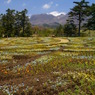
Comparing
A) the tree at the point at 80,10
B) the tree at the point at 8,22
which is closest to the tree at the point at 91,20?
the tree at the point at 80,10

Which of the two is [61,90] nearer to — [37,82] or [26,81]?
[37,82]

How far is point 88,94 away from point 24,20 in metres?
110

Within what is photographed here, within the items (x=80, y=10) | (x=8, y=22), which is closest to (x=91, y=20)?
(x=80, y=10)

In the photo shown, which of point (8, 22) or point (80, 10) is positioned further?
point (8, 22)

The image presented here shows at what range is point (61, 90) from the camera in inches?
555

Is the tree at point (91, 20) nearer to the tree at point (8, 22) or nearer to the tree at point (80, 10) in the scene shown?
the tree at point (80, 10)

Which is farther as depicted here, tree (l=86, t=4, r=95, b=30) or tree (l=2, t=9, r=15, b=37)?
tree (l=2, t=9, r=15, b=37)

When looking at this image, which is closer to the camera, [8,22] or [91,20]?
[91,20]

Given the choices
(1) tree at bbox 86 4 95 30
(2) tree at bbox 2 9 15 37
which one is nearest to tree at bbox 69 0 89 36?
(1) tree at bbox 86 4 95 30

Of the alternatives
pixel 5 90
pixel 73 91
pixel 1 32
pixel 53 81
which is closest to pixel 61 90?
pixel 73 91

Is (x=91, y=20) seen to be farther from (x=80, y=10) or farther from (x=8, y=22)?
(x=8, y=22)

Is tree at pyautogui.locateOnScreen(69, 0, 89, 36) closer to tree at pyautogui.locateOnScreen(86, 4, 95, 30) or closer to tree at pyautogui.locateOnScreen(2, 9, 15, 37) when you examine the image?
tree at pyautogui.locateOnScreen(86, 4, 95, 30)

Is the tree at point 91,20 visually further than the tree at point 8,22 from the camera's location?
No

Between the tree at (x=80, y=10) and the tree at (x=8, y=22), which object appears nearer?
the tree at (x=80, y=10)
